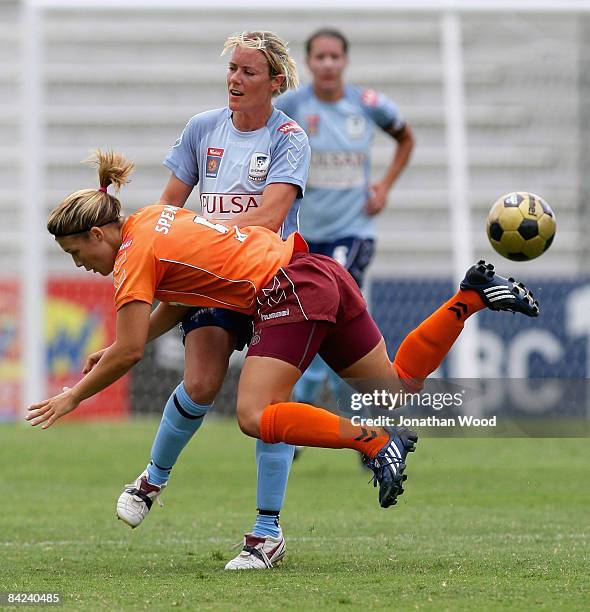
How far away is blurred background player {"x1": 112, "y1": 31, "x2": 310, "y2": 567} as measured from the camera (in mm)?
5141

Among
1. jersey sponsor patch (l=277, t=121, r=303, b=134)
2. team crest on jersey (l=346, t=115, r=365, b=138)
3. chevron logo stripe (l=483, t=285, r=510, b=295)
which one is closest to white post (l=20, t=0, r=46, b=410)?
team crest on jersey (l=346, t=115, r=365, b=138)

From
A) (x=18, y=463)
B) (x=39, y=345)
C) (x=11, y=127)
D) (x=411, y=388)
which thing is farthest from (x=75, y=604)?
(x=11, y=127)

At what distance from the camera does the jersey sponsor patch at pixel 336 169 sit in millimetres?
8461

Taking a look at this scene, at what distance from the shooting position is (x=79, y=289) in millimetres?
11492

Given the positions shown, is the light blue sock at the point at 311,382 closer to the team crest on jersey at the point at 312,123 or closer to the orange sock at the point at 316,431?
the team crest on jersey at the point at 312,123

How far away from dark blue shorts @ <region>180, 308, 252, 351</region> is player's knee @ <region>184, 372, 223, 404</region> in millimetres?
183

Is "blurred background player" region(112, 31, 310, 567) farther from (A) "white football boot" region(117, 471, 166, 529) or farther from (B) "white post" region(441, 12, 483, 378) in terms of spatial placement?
(B) "white post" region(441, 12, 483, 378)

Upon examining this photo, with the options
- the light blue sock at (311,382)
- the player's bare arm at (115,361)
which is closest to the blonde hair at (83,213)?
the player's bare arm at (115,361)

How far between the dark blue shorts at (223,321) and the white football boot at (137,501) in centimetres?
61

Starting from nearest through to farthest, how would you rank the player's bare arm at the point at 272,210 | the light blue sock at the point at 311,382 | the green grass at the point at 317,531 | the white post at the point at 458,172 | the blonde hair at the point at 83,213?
the green grass at the point at 317,531, the blonde hair at the point at 83,213, the player's bare arm at the point at 272,210, the light blue sock at the point at 311,382, the white post at the point at 458,172

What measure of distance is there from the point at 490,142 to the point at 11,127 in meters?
4.58

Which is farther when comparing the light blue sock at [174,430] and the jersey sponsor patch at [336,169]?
the jersey sponsor patch at [336,169]

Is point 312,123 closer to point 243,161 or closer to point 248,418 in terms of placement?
point 243,161

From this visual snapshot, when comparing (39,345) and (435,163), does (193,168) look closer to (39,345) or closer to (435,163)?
(39,345)
